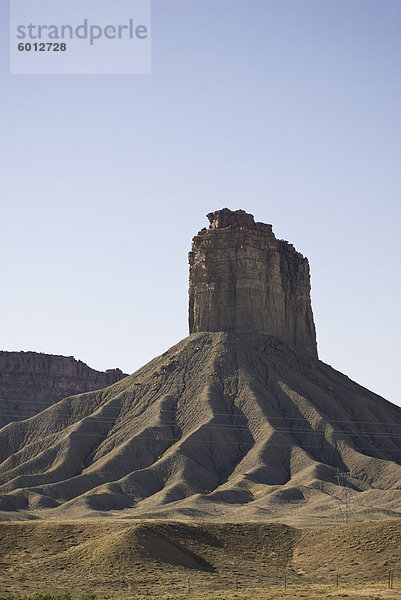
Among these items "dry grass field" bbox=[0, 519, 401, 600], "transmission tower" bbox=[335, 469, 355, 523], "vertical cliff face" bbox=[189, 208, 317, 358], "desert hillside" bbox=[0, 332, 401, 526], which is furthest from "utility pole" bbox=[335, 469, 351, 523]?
"vertical cliff face" bbox=[189, 208, 317, 358]

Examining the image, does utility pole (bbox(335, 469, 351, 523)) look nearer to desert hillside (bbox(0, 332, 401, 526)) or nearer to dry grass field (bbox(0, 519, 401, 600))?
desert hillside (bbox(0, 332, 401, 526))

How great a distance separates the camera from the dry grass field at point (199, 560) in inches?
3137

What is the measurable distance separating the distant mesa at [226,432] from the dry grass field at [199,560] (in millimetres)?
27276

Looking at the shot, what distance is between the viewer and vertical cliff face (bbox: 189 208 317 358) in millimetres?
190500

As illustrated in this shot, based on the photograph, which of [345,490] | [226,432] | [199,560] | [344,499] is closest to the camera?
[199,560]

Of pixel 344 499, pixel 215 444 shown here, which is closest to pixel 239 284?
pixel 215 444

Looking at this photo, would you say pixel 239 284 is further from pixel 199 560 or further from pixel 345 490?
pixel 199 560

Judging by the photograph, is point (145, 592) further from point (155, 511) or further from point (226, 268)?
point (226, 268)

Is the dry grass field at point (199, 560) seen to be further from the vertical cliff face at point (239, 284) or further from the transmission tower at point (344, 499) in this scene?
the vertical cliff face at point (239, 284)

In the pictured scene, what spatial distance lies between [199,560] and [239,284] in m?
103

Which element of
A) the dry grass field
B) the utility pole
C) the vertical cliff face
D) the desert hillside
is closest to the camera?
the dry grass field

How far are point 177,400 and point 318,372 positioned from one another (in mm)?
26380

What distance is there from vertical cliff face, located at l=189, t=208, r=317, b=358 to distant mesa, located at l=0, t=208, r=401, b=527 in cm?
23

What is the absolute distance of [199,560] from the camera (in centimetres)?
9062
